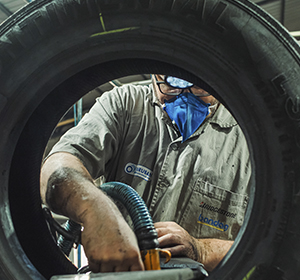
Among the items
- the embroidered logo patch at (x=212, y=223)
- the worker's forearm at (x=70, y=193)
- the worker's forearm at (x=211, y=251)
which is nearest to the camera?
the worker's forearm at (x=70, y=193)

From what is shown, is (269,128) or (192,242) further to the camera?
(192,242)

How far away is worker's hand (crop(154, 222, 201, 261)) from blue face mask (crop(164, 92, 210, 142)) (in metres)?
0.38

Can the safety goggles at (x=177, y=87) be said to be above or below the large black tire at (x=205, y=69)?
above

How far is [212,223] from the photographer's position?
109 centimetres

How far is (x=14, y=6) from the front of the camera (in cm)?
244

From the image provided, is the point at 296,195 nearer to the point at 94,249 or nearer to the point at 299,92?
the point at 299,92

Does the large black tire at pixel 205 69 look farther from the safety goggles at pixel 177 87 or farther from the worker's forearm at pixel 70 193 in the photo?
the safety goggles at pixel 177 87

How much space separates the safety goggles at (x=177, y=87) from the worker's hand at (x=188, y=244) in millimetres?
527

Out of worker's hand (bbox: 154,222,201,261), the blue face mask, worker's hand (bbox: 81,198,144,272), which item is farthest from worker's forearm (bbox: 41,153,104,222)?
the blue face mask

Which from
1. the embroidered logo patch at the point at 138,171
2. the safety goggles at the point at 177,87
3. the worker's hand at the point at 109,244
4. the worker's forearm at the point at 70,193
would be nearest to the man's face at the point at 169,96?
the safety goggles at the point at 177,87

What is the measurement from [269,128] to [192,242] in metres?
0.68

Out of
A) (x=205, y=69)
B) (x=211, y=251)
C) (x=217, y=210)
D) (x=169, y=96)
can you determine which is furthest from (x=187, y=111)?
(x=205, y=69)

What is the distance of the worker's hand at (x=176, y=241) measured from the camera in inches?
31.9

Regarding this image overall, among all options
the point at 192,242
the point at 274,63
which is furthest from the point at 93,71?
the point at 192,242
